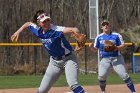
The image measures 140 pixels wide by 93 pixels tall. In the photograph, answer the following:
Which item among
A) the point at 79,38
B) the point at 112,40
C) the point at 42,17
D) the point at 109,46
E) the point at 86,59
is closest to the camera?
the point at 79,38

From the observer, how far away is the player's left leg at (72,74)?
8570 mm

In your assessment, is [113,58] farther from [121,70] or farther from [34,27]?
[34,27]

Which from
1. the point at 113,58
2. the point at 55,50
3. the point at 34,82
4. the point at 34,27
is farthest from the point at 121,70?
the point at 34,82

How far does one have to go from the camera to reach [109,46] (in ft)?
38.5

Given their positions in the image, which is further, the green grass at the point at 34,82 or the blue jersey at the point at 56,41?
the green grass at the point at 34,82

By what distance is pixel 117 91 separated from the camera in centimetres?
1402

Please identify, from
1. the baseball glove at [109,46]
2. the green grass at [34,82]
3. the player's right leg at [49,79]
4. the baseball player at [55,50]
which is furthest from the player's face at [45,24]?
the green grass at [34,82]

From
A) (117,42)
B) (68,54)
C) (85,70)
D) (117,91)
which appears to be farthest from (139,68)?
(68,54)

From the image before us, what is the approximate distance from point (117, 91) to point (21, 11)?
27568 mm

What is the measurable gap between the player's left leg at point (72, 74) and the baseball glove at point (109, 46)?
2783mm

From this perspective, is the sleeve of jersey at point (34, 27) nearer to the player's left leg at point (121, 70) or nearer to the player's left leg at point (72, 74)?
the player's left leg at point (72, 74)

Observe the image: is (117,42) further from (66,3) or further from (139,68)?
(66,3)

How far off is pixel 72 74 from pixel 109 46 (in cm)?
324

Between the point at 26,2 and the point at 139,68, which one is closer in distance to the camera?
the point at 139,68
